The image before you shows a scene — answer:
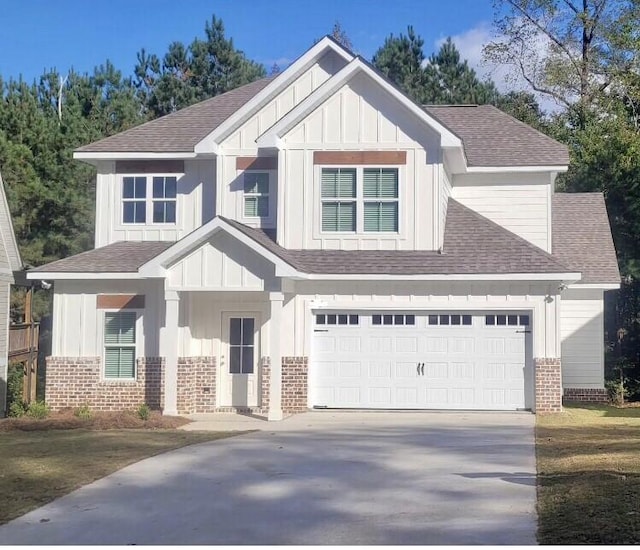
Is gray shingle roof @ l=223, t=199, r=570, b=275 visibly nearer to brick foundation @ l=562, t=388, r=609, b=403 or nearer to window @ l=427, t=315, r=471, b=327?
window @ l=427, t=315, r=471, b=327

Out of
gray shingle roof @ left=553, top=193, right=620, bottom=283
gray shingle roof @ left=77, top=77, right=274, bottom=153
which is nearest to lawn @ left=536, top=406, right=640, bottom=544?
gray shingle roof @ left=553, top=193, right=620, bottom=283

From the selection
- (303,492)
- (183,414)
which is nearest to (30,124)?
(183,414)

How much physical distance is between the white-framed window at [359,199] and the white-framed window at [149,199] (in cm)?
417

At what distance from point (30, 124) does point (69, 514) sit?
27669 mm

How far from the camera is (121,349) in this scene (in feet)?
70.7

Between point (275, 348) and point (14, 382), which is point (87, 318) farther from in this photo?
point (14, 382)

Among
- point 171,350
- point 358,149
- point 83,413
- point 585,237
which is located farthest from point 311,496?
point 585,237

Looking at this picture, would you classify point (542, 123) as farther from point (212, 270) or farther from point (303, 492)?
point (303, 492)

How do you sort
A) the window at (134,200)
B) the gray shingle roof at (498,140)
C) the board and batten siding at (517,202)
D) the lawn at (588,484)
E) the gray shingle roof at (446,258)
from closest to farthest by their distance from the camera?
→ the lawn at (588,484) → the gray shingle roof at (446,258) → the gray shingle roof at (498,140) → the board and batten siding at (517,202) → the window at (134,200)

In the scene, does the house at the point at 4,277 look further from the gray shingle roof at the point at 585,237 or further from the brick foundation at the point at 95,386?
the gray shingle roof at the point at 585,237

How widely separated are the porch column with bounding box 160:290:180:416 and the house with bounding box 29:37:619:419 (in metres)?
0.04

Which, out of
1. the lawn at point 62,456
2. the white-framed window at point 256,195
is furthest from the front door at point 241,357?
the lawn at point 62,456

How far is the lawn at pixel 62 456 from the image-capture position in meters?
11.0

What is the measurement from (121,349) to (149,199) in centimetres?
396
